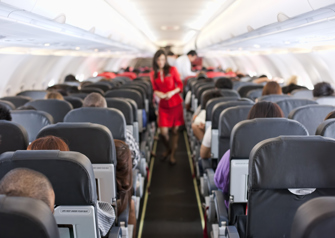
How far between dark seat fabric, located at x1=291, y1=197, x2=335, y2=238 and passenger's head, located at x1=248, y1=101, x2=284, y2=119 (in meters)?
1.91

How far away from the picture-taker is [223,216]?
2.90 metres

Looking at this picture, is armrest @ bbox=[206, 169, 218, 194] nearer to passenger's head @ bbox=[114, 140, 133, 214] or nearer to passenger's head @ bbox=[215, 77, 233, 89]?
passenger's head @ bbox=[114, 140, 133, 214]

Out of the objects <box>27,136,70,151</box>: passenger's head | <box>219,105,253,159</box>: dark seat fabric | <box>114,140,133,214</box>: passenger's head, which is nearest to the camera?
<box>27,136,70,151</box>: passenger's head

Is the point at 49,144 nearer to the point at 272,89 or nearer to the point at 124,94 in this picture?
the point at 124,94

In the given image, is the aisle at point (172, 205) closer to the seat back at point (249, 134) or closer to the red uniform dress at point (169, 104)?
the red uniform dress at point (169, 104)

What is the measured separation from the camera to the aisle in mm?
4352

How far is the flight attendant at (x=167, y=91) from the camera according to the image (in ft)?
20.6

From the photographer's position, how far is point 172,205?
16.6 feet

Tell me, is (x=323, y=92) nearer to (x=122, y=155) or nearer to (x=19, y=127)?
(x=122, y=155)

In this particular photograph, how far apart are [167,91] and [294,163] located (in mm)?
4557

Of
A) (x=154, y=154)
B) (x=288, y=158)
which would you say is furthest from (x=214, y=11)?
(x=288, y=158)

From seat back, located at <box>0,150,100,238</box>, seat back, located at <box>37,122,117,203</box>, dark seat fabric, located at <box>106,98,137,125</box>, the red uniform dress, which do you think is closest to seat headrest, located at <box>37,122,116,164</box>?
seat back, located at <box>37,122,117,203</box>

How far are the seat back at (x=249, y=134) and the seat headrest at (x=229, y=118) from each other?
2.50 ft

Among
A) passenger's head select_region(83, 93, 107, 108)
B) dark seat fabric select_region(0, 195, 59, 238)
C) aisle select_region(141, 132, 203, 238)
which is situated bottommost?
aisle select_region(141, 132, 203, 238)
